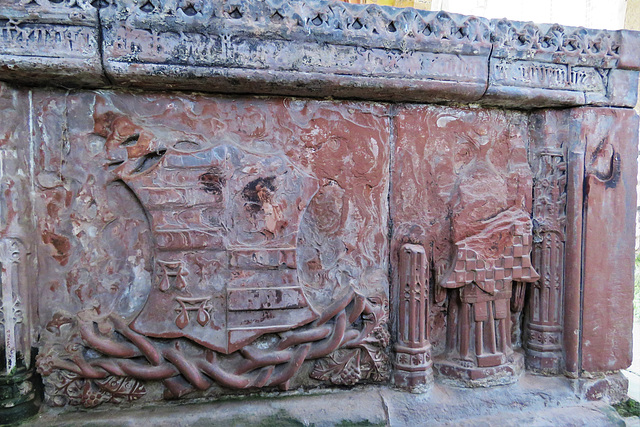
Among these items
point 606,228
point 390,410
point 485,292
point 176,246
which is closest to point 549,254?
point 606,228

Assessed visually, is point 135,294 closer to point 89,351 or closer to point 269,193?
point 89,351

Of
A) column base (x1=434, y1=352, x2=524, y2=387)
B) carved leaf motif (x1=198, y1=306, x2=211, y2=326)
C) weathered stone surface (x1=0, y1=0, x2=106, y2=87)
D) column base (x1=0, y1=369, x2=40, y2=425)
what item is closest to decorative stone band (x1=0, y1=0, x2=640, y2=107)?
weathered stone surface (x1=0, y1=0, x2=106, y2=87)

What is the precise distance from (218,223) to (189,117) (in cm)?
58

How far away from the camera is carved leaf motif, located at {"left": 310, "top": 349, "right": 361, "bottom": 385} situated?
2.11m

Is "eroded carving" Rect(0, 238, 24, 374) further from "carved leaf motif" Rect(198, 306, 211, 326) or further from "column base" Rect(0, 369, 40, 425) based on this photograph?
"carved leaf motif" Rect(198, 306, 211, 326)

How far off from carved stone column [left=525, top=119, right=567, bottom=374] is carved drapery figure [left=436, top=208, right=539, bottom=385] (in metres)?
0.14

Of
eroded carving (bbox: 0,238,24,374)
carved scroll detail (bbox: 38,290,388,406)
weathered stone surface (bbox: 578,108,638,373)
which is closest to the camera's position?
eroded carving (bbox: 0,238,24,374)

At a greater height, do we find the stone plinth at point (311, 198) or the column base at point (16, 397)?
the stone plinth at point (311, 198)

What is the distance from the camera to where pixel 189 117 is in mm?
1975

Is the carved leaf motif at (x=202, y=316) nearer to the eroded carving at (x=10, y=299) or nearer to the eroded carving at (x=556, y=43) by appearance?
the eroded carving at (x=10, y=299)

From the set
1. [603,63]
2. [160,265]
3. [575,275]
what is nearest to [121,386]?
[160,265]

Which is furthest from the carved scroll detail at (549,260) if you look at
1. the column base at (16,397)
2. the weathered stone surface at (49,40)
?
the column base at (16,397)

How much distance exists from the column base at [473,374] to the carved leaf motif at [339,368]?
1.67ft

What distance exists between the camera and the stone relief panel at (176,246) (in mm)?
1892
